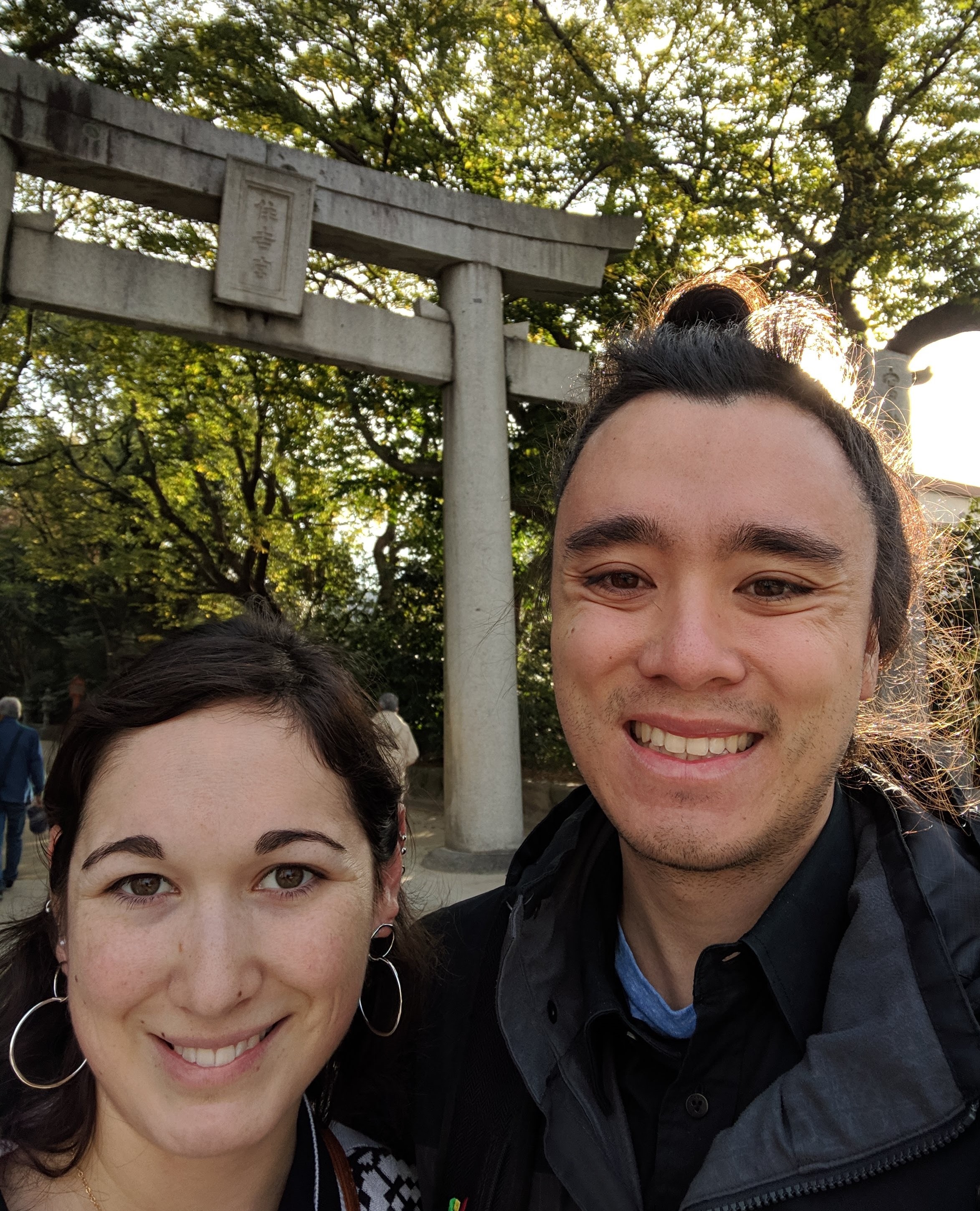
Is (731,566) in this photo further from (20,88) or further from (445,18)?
(445,18)

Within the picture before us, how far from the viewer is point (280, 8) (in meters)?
8.59

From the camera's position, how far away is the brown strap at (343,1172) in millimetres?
1510

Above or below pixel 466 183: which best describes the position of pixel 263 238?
below

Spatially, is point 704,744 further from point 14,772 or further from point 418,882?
point 14,772

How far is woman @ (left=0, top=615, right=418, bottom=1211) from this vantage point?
131 cm

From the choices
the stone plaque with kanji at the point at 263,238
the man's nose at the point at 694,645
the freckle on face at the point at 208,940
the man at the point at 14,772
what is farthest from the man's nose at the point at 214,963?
the man at the point at 14,772

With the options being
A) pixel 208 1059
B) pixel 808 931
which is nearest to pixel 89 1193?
pixel 208 1059

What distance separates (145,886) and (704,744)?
91 centimetres

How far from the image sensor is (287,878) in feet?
4.72

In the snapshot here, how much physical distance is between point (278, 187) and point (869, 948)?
6.82 metres

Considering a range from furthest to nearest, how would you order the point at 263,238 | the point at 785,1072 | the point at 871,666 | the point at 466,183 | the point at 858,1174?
the point at 466,183 < the point at 263,238 < the point at 871,666 < the point at 785,1072 < the point at 858,1174

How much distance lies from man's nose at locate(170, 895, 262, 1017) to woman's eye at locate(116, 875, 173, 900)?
77 mm

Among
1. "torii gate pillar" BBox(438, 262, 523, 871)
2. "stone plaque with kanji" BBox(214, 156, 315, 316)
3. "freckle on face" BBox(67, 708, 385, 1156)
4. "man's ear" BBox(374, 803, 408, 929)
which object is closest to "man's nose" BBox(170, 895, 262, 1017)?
"freckle on face" BBox(67, 708, 385, 1156)

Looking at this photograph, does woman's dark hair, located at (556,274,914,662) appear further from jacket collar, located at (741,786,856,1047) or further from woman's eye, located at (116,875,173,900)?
woman's eye, located at (116,875,173,900)
